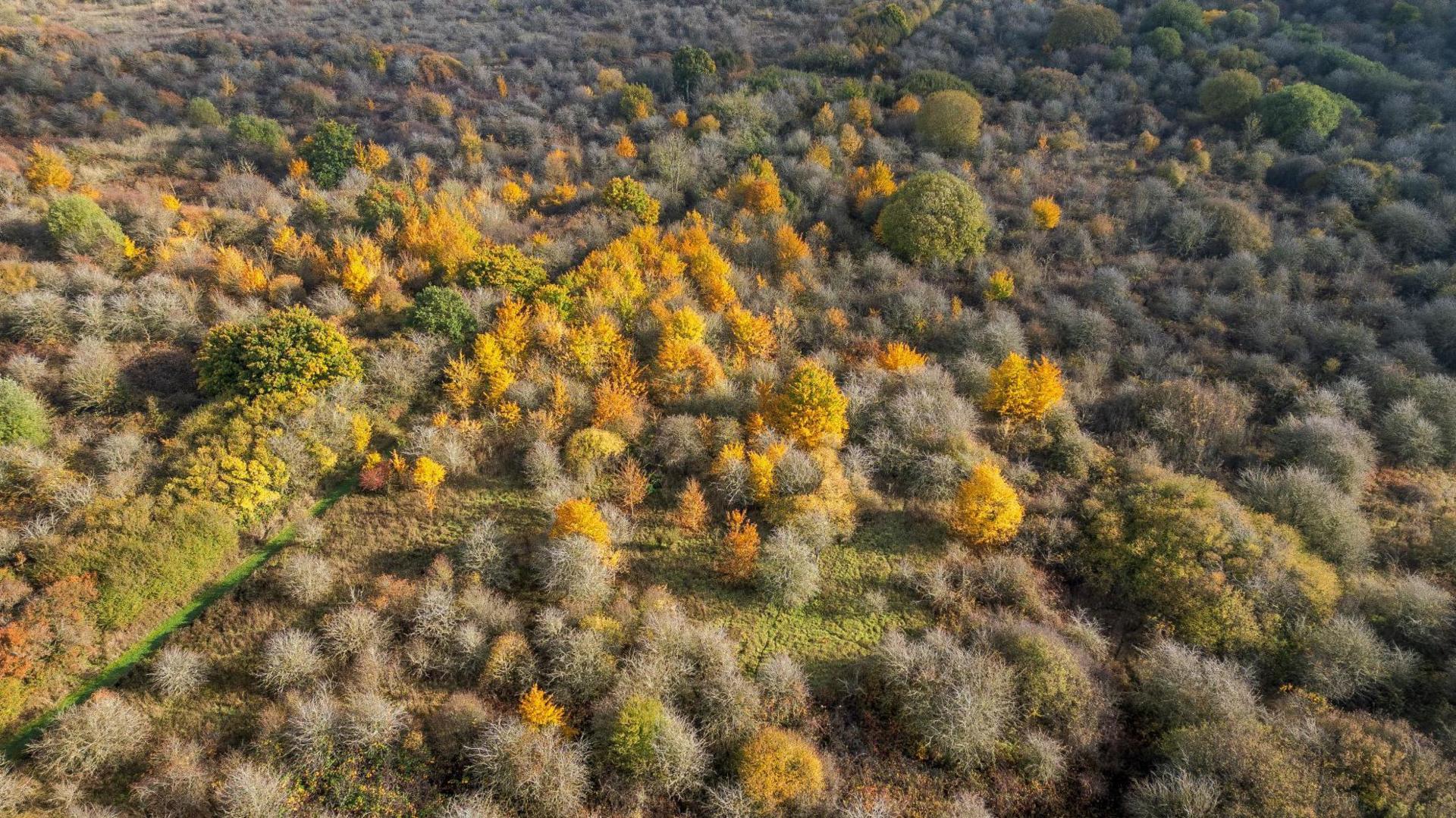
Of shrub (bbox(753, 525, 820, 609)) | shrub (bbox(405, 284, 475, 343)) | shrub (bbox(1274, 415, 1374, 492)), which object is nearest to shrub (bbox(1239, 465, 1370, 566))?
shrub (bbox(1274, 415, 1374, 492))

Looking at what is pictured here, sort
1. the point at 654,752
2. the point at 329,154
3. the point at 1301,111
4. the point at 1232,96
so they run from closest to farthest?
the point at 654,752 → the point at 329,154 → the point at 1301,111 → the point at 1232,96

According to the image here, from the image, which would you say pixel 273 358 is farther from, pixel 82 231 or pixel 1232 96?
pixel 1232 96

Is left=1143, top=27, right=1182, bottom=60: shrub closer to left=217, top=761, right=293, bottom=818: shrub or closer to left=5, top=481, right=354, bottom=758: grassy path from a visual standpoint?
left=5, top=481, right=354, bottom=758: grassy path

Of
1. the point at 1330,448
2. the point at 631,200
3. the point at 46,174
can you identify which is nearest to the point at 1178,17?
the point at 1330,448

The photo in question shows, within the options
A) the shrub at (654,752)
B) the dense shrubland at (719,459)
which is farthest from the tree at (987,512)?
the shrub at (654,752)

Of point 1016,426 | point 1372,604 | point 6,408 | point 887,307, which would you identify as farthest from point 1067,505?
Answer: point 6,408

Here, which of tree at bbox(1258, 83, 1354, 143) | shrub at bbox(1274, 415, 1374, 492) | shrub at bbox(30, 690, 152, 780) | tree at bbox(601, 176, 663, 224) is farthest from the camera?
tree at bbox(1258, 83, 1354, 143)

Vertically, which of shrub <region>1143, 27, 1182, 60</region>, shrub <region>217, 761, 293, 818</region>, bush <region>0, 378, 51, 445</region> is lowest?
shrub <region>217, 761, 293, 818</region>

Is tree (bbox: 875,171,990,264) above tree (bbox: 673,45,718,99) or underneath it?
underneath
